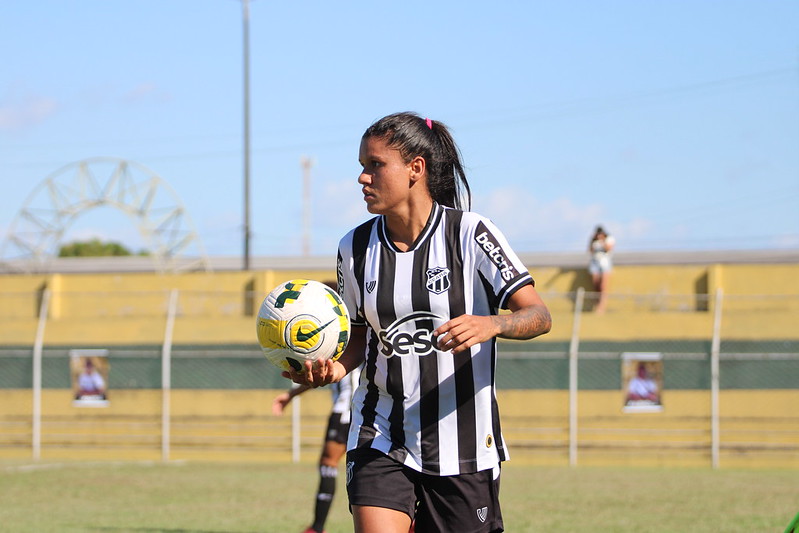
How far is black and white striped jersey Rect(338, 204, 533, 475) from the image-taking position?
15.6 ft

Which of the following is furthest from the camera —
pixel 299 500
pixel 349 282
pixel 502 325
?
pixel 299 500

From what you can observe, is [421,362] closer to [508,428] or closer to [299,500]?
[299,500]

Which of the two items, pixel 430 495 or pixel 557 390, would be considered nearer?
pixel 430 495

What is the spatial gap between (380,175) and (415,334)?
26.6 inches

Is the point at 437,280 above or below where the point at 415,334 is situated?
above

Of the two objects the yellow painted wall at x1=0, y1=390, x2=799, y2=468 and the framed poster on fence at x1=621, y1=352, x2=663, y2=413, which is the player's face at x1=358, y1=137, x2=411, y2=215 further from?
the framed poster on fence at x1=621, y1=352, x2=663, y2=413

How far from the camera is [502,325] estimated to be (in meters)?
4.38

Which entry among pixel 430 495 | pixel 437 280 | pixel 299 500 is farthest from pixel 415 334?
pixel 299 500

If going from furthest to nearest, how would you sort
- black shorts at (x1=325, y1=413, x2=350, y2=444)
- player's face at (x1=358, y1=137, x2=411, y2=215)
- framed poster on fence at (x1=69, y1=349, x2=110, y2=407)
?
framed poster on fence at (x1=69, y1=349, x2=110, y2=407) → black shorts at (x1=325, y1=413, x2=350, y2=444) → player's face at (x1=358, y1=137, x2=411, y2=215)

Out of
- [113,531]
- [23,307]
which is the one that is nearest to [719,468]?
[113,531]

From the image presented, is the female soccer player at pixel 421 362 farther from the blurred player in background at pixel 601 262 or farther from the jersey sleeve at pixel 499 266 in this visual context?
the blurred player in background at pixel 601 262

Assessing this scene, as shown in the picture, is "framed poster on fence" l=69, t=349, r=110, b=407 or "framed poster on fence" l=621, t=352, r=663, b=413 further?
"framed poster on fence" l=69, t=349, r=110, b=407

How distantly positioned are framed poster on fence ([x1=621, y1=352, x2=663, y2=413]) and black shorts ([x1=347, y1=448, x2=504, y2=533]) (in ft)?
55.0

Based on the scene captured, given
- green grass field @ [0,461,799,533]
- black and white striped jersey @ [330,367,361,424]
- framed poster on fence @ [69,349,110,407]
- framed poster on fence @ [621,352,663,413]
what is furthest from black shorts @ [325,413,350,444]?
framed poster on fence @ [69,349,110,407]
